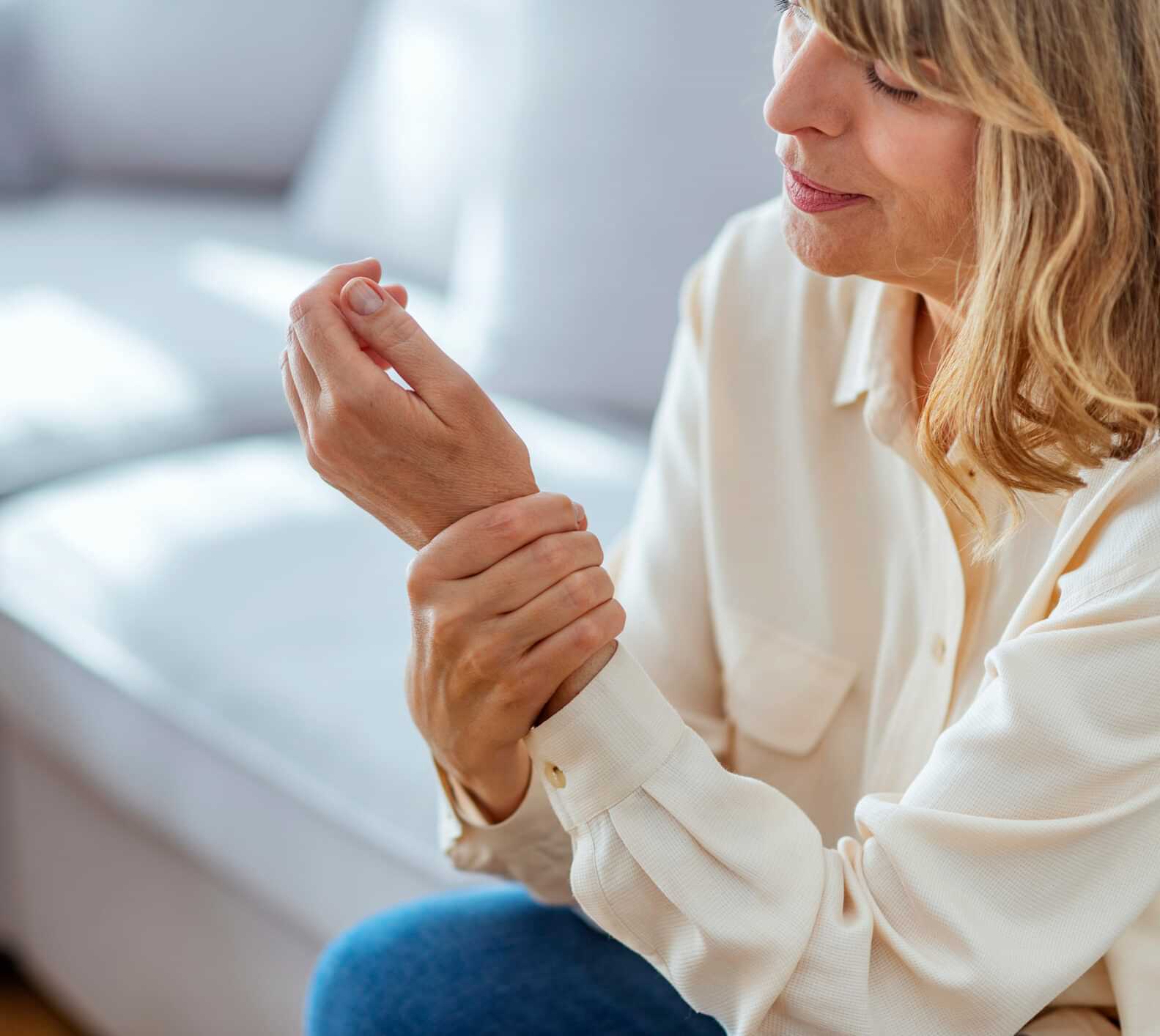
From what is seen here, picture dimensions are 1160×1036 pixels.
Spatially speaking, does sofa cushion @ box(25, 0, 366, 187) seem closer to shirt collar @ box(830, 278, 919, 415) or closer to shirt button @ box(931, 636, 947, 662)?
shirt collar @ box(830, 278, 919, 415)

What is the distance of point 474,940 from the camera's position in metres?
1.02

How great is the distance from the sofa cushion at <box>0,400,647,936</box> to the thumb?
0.46 metres

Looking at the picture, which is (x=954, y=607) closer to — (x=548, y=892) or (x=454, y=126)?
(x=548, y=892)

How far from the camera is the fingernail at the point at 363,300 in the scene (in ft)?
2.55

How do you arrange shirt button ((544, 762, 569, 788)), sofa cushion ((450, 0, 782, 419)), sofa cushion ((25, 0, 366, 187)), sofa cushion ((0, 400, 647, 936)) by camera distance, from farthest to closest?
sofa cushion ((25, 0, 366, 187))
sofa cushion ((450, 0, 782, 419))
sofa cushion ((0, 400, 647, 936))
shirt button ((544, 762, 569, 788))

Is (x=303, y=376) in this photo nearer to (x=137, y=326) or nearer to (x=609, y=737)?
(x=609, y=737)

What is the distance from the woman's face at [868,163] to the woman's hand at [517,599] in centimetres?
20

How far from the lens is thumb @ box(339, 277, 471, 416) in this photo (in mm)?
771

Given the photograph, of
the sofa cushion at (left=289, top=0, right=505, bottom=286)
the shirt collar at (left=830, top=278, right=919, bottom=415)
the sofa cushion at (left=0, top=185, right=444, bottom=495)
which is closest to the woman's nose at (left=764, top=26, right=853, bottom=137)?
the shirt collar at (left=830, top=278, right=919, bottom=415)

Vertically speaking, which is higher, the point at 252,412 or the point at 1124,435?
the point at 1124,435

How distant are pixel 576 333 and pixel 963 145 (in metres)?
0.87

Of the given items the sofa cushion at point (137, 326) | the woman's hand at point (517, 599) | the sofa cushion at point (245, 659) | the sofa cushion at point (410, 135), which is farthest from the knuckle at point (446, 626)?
the sofa cushion at point (410, 135)

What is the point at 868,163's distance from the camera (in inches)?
30.9

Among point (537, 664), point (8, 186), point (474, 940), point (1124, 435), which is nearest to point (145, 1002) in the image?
point (474, 940)
